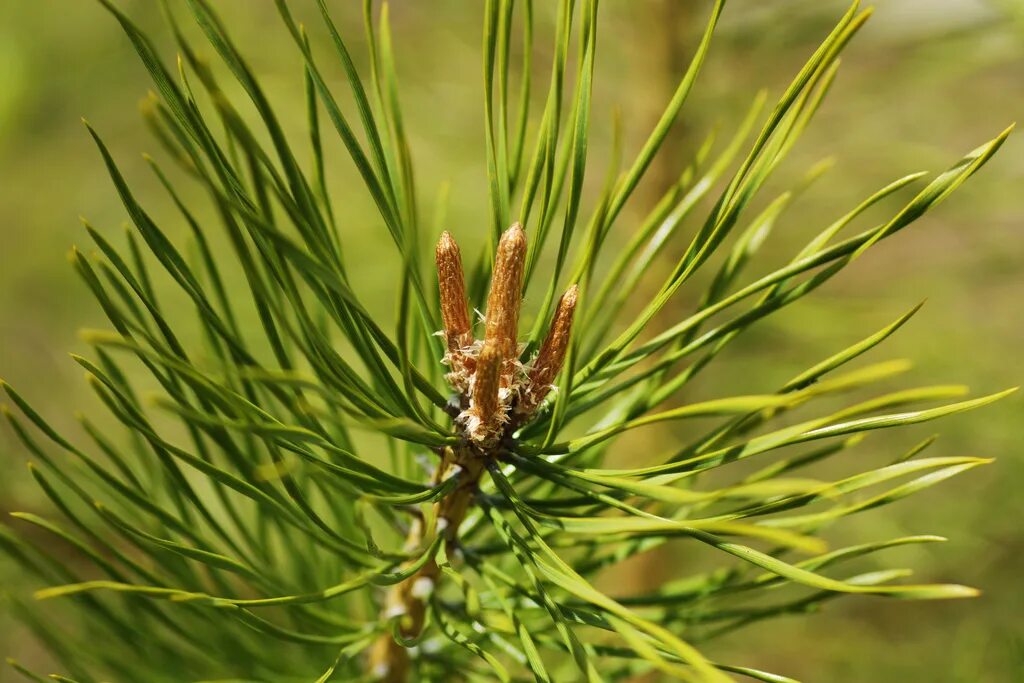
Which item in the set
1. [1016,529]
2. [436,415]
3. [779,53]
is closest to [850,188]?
[779,53]

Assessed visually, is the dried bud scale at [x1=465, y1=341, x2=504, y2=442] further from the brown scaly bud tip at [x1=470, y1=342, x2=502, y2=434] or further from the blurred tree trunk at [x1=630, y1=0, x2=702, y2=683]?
the blurred tree trunk at [x1=630, y1=0, x2=702, y2=683]

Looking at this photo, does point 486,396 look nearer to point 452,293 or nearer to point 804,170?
point 452,293

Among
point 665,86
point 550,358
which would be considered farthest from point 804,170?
point 550,358

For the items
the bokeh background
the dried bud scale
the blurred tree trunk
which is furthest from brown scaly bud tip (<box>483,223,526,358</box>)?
the blurred tree trunk

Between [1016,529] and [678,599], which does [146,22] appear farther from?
[1016,529]

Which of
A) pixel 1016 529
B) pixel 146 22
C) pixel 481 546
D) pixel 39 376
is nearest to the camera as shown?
pixel 481 546
